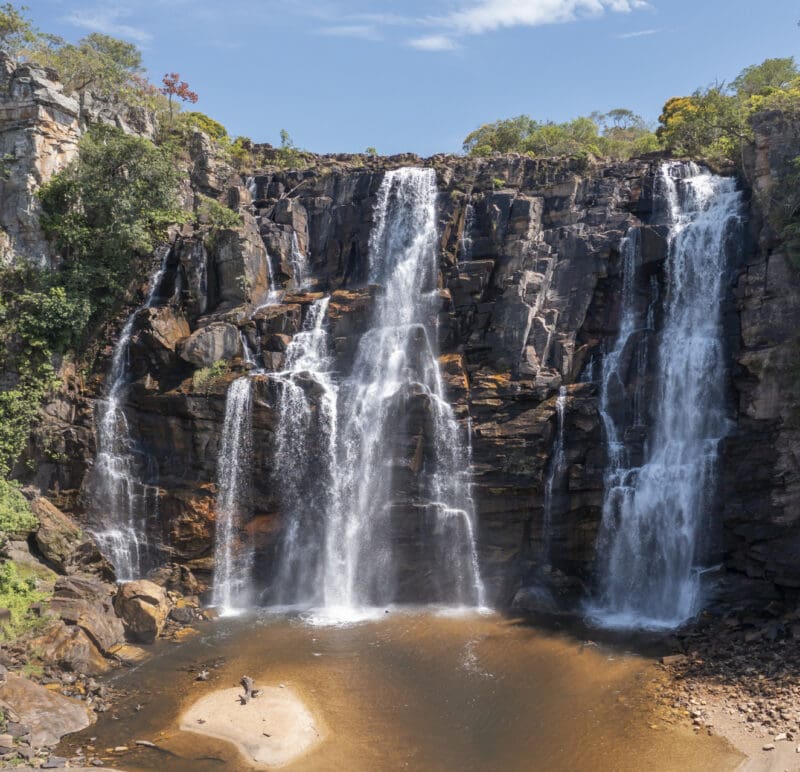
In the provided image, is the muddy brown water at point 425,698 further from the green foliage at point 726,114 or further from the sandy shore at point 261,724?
the green foliage at point 726,114

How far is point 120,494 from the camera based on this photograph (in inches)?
1037

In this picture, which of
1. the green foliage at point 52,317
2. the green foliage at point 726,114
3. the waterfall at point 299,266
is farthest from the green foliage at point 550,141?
the green foliage at point 52,317

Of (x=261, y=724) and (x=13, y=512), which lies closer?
(x=261, y=724)

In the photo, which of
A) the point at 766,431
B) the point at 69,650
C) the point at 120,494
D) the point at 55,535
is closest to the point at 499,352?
the point at 766,431

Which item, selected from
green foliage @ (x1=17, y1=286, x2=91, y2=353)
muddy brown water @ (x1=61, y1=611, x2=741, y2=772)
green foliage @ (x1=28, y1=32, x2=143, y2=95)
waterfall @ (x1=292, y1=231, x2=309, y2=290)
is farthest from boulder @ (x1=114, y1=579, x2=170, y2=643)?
green foliage @ (x1=28, y1=32, x2=143, y2=95)

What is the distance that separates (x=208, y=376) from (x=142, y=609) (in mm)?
9858

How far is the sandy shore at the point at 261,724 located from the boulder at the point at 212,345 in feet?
47.7

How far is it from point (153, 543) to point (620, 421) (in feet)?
60.9

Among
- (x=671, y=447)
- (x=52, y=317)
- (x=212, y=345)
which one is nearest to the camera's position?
(x=671, y=447)

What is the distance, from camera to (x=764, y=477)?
71.3 feet

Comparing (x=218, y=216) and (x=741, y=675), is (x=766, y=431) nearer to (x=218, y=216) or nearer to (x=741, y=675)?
(x=741, y=675)

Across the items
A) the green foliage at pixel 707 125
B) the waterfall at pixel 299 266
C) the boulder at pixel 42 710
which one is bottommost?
the boulder at pixel 42 710

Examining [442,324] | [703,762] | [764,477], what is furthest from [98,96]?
[703,762]

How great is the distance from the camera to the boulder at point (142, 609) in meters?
21.3
